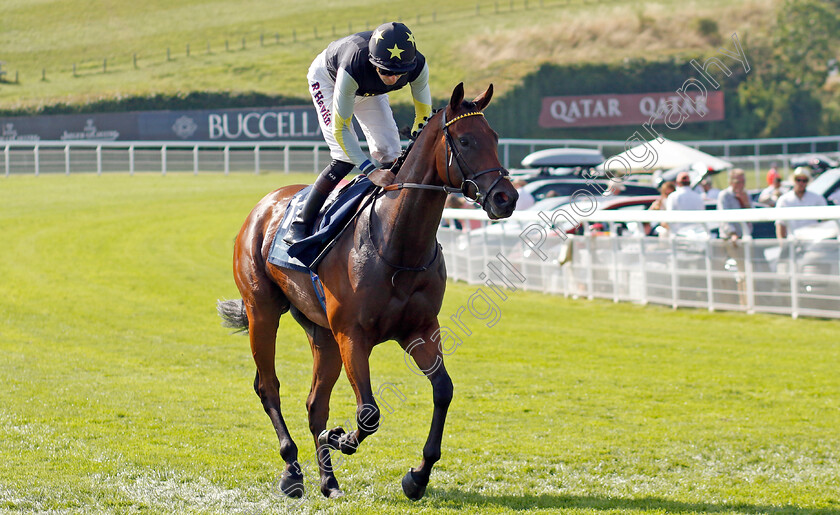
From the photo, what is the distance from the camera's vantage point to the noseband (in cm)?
453

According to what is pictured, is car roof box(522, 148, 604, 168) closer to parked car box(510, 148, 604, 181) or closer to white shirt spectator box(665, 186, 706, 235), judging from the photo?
parked car box(510, 148, 604, 181)

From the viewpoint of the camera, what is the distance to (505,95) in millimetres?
44094

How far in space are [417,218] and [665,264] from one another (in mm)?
8949

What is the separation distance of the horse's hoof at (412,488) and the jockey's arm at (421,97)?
1.83 meters

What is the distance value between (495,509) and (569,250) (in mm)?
9982

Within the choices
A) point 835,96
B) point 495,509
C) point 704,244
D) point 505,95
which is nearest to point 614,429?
point 495,509

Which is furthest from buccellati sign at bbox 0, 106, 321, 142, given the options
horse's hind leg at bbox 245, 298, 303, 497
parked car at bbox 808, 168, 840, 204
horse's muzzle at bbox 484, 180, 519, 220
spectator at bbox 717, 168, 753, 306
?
horse's muzzle at bbox 484, 180, 519, 220

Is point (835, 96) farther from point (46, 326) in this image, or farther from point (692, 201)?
point (46, 326)

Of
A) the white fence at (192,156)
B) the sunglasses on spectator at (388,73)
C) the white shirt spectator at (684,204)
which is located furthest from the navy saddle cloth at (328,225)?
the white fence at (192,156)

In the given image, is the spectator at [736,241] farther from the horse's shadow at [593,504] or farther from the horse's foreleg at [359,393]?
the horse's foreleg at [359,393]

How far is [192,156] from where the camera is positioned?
32.4m

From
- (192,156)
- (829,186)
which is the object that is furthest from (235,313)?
(192,156)

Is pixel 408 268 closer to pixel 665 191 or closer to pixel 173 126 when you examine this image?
pixel 665 191

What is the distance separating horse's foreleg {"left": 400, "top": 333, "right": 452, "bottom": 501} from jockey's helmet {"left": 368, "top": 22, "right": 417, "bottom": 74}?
140 cm
